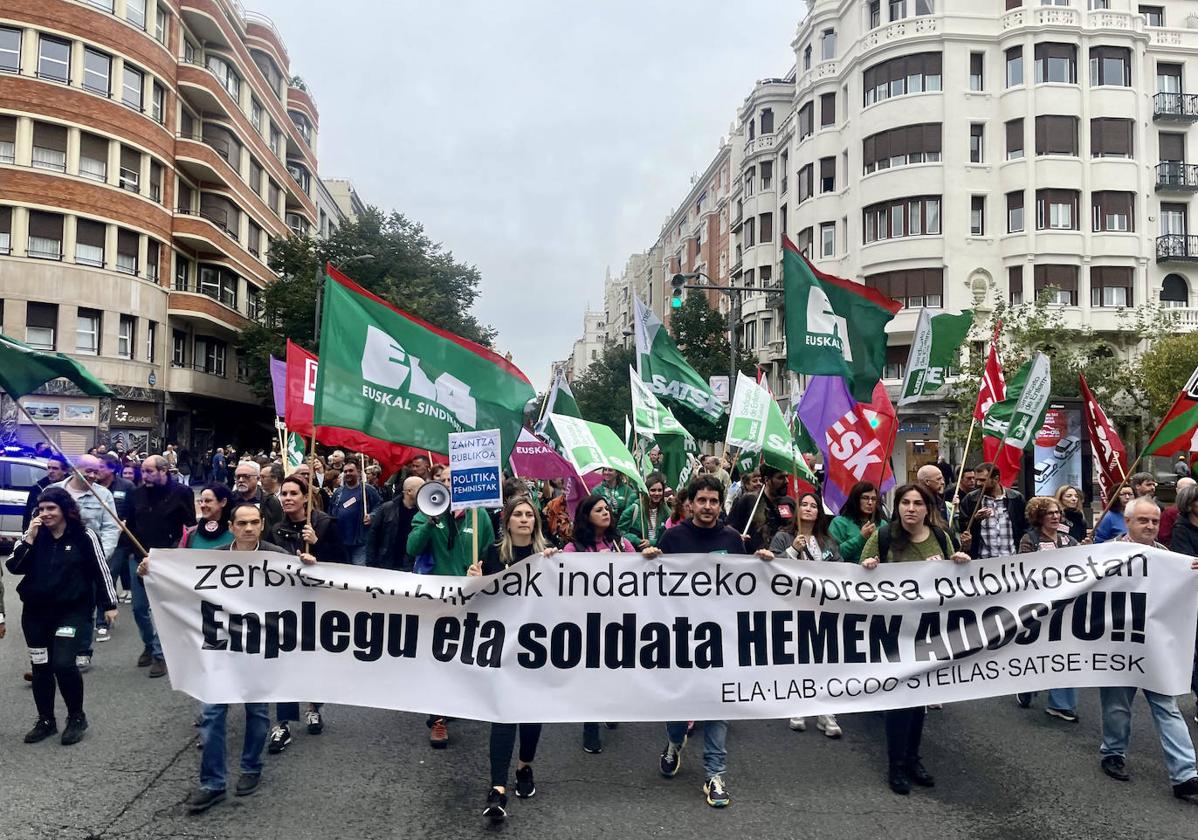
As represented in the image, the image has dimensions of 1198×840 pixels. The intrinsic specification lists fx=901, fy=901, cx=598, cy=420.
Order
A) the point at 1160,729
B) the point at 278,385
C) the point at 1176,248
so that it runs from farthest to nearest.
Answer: the point at 1176,248, the point at 278,385, the point at 1160,729

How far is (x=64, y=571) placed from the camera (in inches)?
225

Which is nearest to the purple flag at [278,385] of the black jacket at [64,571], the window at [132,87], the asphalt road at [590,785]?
the asphalt road at [590,785]

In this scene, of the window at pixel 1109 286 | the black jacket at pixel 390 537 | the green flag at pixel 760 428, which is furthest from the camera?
the window at pixel 1109 286

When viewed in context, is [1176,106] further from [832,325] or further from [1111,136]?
[832,325]

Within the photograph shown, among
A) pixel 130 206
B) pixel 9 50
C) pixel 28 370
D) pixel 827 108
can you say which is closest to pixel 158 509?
pixel 28 370

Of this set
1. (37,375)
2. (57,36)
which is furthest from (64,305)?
(37,375)

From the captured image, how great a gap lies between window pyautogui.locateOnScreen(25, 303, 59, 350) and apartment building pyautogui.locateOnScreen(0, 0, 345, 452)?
46mm

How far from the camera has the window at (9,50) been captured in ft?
96.8

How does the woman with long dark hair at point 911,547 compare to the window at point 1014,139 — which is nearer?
the woman with long dark hair at point 911,547

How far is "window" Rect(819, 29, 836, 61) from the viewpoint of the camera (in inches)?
1601

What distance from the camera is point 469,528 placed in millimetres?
6398

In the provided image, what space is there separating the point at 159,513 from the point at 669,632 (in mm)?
5121

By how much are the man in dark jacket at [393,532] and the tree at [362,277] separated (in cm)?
2927

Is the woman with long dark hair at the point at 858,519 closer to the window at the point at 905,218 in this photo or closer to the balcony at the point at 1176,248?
the window at the point at 905,218
